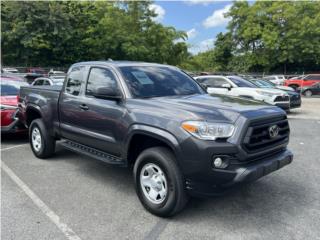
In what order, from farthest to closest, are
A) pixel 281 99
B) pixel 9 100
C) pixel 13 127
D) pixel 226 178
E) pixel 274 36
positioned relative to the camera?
pixel 274 36 → pixel 281 99 → pixel 9 100 → pixel 13 127 → pixel 226 178

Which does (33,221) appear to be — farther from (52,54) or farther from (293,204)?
(52,54)

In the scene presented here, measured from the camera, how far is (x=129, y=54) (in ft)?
122

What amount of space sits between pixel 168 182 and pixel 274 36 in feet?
132

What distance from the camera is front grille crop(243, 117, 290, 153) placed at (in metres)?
3.50

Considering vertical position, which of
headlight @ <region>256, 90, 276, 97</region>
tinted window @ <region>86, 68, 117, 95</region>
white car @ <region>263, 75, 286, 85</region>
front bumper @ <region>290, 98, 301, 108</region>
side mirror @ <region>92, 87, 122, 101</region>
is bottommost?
front bumper @ <region>290, 98, 301, 108</region>

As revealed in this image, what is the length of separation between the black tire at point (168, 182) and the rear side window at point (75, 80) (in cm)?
205

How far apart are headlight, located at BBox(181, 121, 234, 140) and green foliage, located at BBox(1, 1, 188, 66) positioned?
Answer: 34.2 m

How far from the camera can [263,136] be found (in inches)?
146

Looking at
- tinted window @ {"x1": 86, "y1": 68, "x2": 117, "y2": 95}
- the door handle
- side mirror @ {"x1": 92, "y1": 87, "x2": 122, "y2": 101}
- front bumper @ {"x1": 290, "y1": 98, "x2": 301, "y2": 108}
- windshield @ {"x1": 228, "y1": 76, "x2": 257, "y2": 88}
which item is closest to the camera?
side mirror @ {"x1": 92, "y1": 87, "x2": 122, "y2": 101}

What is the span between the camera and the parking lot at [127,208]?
3.47 m

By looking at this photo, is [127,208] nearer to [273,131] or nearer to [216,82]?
[273,131]

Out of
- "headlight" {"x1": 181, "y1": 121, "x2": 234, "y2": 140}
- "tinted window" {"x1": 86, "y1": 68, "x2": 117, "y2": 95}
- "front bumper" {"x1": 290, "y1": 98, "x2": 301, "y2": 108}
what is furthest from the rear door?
"headlight" {"x1": 181, "y1": 121, "x2": 234, "y2": 140}

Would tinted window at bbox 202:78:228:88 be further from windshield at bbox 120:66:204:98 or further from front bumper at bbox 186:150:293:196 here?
front bumper at bbox 186:150:293:196

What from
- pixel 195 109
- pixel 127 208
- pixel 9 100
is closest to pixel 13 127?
pixel 9 100
